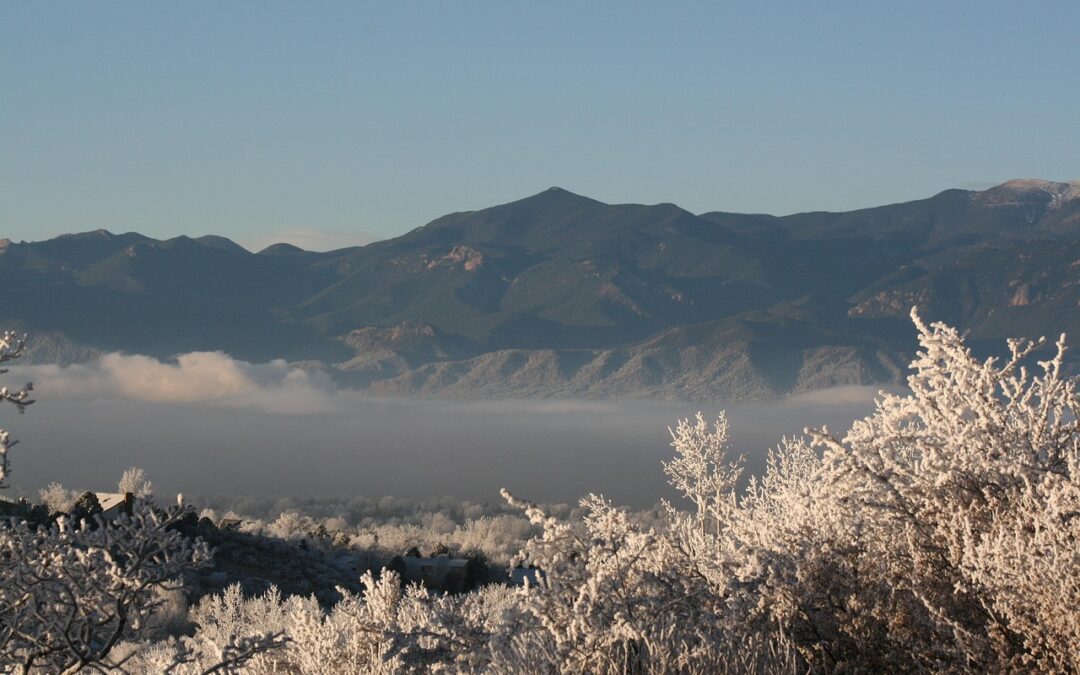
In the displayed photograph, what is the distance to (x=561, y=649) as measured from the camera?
21.0ft

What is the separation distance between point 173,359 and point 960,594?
18766 centimetres

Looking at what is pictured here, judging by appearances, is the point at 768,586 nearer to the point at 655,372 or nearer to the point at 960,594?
the point at 960,594

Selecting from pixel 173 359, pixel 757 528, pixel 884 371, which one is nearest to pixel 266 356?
pixel 173 359

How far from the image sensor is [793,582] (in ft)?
23.7

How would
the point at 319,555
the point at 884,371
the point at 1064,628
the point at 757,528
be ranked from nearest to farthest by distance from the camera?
the point at 1064,628
the point at 757,528
the point at 319,555
the point at 884,371

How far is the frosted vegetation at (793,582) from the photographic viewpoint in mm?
5875

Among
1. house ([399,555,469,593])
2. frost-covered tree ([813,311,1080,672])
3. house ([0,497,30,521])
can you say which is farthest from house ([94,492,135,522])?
frost-covered tree ([813,311,1080,672])

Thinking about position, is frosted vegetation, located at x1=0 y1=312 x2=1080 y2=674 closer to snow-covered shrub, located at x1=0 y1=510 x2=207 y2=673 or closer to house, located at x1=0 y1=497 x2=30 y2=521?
snow-covered shrub, located at x1=0 y1=510 x2=207 y2=673

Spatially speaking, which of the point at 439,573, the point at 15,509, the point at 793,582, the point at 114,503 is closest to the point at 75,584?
the point at 793,582

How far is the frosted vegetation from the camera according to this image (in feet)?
19.3

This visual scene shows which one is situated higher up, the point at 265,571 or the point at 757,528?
the point at 757,528

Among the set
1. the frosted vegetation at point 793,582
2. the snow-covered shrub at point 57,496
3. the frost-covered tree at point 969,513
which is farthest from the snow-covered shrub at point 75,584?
the snow-covered shrub at point 57,496

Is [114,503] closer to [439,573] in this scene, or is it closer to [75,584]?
[439,573]

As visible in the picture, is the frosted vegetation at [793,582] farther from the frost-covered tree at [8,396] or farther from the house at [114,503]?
the house at [114,503]
